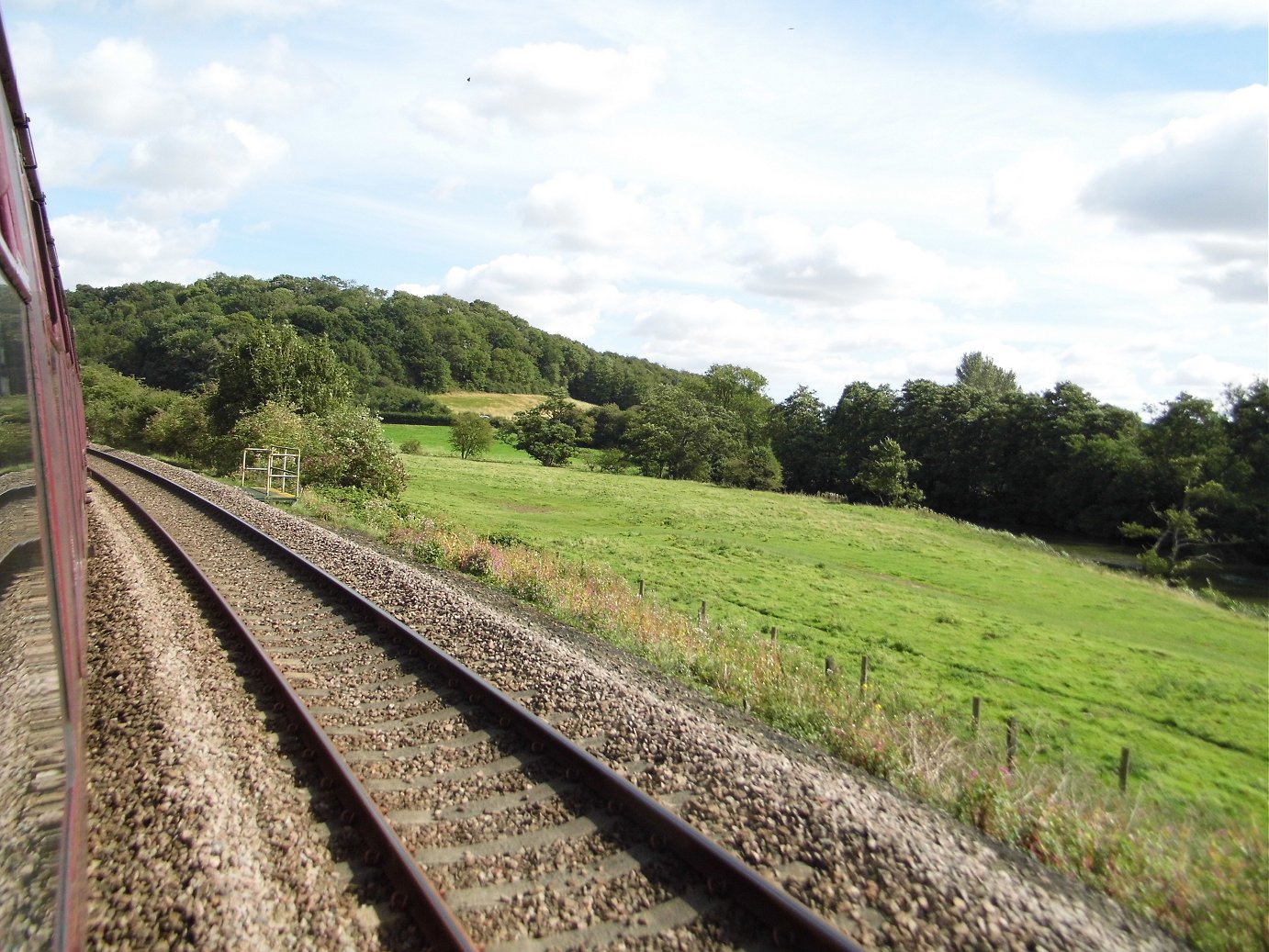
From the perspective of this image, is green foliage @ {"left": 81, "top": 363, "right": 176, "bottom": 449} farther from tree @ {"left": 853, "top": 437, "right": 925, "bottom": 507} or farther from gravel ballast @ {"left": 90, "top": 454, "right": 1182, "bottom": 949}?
gravel ballast @ {"left": 90, "top": 454, "right": 1182, "bottom": 949}

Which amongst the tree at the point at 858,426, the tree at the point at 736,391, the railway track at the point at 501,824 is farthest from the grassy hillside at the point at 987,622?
the tree at the point at 736,391

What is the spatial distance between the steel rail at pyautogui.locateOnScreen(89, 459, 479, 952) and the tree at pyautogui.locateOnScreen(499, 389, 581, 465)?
8349cm

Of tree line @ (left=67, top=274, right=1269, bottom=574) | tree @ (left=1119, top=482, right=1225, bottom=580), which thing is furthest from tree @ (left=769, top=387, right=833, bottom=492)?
tree @ (left=1119, top=482, right=1225, bottom=580)

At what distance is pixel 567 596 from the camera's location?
47.2 ft

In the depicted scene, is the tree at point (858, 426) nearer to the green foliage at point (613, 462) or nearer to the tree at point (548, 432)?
the green foliage at point (613, 462)

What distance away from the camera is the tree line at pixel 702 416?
42.0 meters

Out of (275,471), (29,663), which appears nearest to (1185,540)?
(275,471)

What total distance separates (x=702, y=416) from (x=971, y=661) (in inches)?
2878

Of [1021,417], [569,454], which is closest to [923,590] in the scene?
[1021,417]

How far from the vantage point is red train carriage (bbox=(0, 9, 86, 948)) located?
3.03 meters

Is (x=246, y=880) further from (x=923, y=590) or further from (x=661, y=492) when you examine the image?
(x=661, y=492)

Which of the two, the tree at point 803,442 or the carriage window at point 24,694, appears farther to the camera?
the tree at point 803,442

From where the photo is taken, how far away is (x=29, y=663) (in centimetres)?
340

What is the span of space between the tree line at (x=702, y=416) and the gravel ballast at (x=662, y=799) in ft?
79.8
